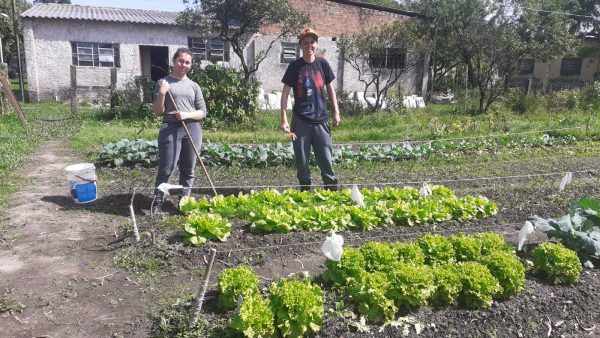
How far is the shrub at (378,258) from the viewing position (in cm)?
349

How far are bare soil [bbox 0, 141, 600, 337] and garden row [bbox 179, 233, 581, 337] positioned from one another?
0.37 ft

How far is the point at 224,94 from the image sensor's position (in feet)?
41.5

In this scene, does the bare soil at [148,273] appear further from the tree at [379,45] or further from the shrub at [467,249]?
the tree at [379,45]

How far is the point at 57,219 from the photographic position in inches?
195

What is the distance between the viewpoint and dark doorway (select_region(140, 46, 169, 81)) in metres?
18.9

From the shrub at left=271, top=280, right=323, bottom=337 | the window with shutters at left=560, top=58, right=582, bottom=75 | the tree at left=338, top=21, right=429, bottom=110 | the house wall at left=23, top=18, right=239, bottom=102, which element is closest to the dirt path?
the shrub at left=271, top=280, right=323, bottom=337

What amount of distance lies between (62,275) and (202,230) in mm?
1154

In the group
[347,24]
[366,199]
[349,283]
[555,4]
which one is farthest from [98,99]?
[555,4]

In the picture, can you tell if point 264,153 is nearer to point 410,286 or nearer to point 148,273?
point 148,273

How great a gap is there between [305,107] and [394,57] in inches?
560

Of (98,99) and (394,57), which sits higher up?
(394,57)

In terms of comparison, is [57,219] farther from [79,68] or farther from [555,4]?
[555,4]

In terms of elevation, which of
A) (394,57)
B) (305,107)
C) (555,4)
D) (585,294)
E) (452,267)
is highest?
(555,4)

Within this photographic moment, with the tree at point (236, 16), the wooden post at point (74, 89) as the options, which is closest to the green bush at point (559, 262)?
the tree at point (236, 16)
